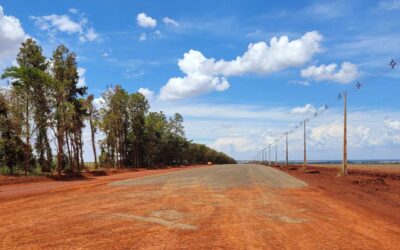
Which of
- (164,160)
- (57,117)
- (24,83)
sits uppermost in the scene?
(24,83)

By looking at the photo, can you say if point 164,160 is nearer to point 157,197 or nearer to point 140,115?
point 140,115

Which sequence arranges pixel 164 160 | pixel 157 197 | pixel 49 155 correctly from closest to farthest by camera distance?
pixel 157 197 < pixel 49 155 < pixel 164 160

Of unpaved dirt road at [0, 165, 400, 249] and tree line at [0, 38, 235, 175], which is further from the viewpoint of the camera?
tree line at [0, 38, 235, 175]

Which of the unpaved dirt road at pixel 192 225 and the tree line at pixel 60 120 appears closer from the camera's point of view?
→ the unpaved dirt road at pixel 192 225

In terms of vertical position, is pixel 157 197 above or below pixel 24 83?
below

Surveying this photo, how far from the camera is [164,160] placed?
10106 cm

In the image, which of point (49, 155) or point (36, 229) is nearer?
point (36, 229)

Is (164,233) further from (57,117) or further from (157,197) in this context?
(57,117)

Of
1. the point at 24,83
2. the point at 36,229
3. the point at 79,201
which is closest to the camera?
the point at 36,229

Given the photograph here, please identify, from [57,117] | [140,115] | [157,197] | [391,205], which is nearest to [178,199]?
[157,197]

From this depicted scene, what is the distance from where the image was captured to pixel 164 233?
31.8ft

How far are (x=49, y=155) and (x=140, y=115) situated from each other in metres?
35.9

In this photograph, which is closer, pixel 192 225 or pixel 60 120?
pixel 192 225

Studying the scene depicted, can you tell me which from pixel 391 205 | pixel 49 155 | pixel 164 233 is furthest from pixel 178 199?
pixel 49 155
